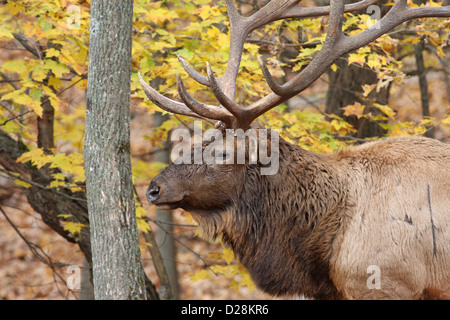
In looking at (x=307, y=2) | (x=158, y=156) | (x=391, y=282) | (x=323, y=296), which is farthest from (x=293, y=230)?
(x=307, y=2)

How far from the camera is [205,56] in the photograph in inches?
227

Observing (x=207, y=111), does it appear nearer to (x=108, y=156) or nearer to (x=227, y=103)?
(x=227, y=103)

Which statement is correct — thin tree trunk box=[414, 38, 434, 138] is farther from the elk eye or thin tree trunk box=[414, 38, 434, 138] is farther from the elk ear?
the elk eye

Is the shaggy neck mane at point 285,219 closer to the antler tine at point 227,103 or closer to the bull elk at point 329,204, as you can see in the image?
the bull elk at point 329,204

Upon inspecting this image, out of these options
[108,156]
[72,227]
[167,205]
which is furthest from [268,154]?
[72,227]

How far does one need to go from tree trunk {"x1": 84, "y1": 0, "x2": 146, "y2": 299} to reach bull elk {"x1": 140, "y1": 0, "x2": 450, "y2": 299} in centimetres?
44

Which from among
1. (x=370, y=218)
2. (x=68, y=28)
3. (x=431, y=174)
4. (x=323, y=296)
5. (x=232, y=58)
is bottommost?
(x=323, y=296)

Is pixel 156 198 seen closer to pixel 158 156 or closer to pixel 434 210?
pixel 434 210

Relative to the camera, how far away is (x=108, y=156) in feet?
13.5

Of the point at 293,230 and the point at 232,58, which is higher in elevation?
the point at 232,58

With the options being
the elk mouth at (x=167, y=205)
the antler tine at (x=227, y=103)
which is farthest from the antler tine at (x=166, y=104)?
the elk mouth at (x=167, y=205)

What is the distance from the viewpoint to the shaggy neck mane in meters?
4.75

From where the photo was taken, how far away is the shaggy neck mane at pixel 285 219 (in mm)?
4750
